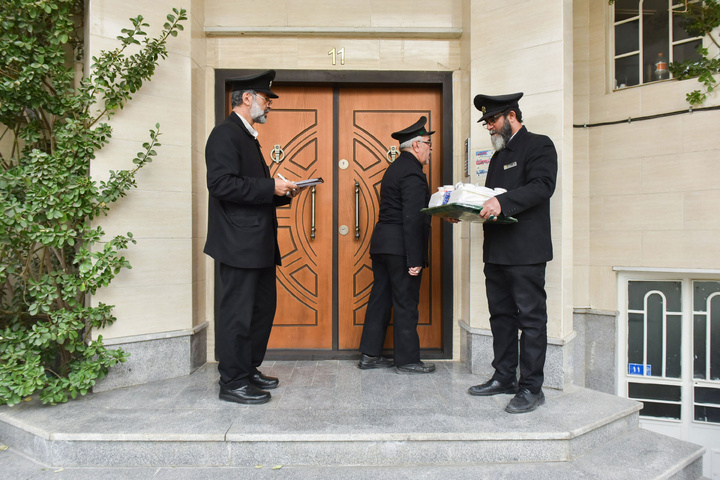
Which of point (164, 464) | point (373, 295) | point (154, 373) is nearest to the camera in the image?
point (164, 464)

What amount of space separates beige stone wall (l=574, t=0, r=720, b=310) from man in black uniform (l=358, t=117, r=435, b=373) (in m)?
2.07

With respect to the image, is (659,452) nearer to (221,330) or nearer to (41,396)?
(221,330)

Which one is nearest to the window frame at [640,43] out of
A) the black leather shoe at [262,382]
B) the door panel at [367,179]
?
the door panel at [367,179]

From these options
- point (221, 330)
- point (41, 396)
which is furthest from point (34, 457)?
point (221, 330)

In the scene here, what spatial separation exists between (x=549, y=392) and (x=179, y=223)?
114 inches

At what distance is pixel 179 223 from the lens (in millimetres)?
3354

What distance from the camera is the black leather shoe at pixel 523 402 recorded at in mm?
2613

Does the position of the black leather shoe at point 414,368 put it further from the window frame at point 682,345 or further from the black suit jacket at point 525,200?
the window frame at point 682,345

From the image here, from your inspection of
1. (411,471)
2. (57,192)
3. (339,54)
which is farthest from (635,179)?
(57,192)

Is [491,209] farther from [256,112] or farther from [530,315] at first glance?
[256,112]

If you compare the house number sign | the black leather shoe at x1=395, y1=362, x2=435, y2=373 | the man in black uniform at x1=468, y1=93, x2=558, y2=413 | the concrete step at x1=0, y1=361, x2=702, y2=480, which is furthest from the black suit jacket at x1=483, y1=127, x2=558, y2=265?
the house number sign

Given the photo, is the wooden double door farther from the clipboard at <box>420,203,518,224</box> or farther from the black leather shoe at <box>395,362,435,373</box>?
the clipboard at <box>420,203,518,224</box>

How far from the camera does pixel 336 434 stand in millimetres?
2346

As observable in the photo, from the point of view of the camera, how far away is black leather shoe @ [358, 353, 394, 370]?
11.5 ft
